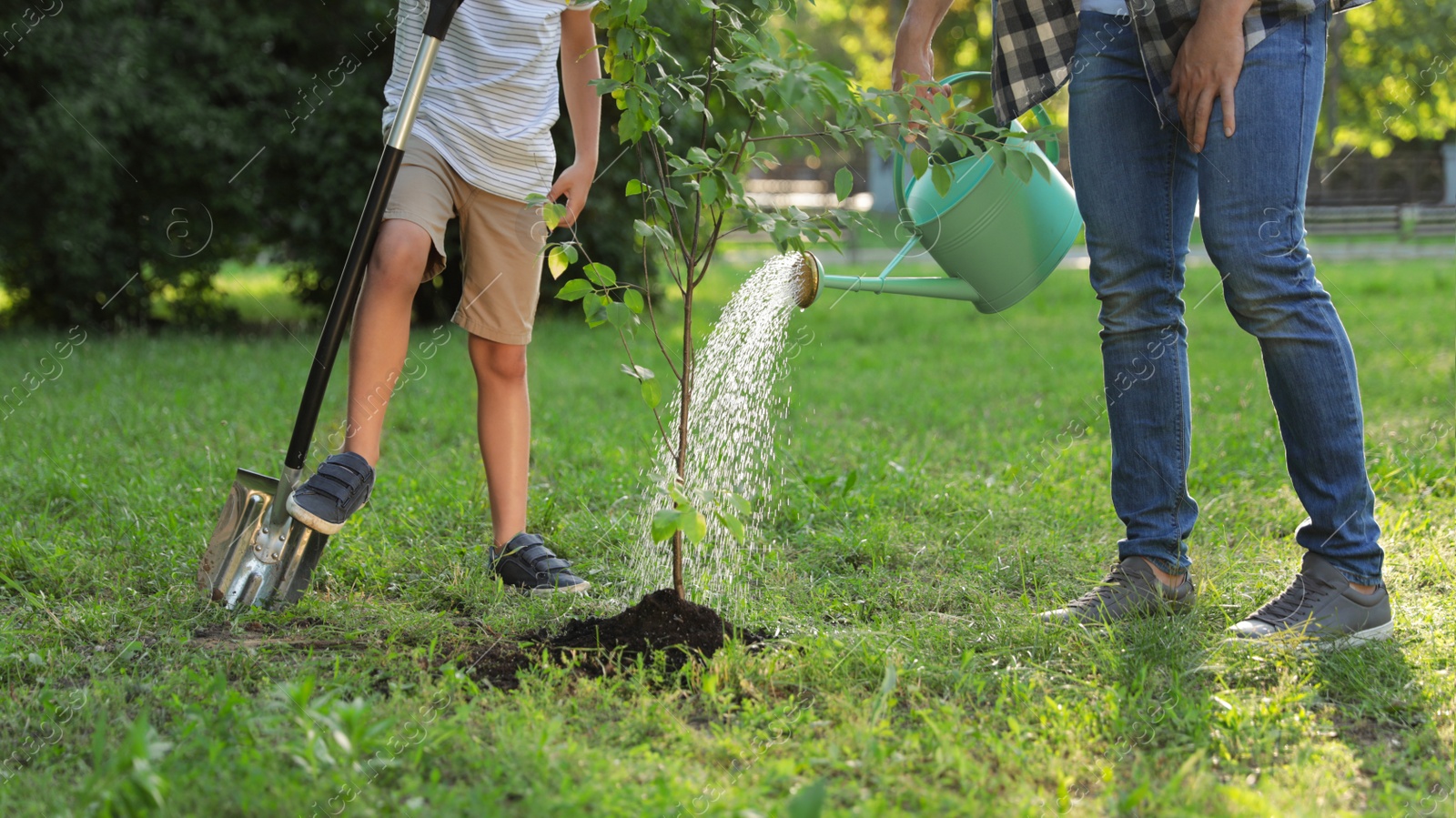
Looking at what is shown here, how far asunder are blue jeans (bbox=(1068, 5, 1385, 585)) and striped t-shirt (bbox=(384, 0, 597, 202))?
42.6 inches

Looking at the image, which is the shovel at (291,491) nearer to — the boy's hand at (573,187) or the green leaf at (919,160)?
the boy's hand at (573,187)

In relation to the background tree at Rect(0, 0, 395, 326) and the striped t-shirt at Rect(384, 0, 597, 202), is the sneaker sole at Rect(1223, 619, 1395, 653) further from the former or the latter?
the background tree at Rect(0, 0, 395, 326)

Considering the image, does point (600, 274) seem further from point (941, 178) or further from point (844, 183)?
point (941, 178)

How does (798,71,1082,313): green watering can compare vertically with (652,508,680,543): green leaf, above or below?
above

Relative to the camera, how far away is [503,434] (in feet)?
8.42

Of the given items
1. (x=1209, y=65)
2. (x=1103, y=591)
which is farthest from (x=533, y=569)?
(x=1209, y=65)

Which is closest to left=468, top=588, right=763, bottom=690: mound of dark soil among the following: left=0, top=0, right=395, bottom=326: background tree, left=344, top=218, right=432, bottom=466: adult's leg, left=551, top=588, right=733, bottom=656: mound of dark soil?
left=551, top=588, right=733, bottom=656: mound of dark soil

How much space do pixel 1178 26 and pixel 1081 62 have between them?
179mm

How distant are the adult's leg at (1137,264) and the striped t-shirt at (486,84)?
105 cm

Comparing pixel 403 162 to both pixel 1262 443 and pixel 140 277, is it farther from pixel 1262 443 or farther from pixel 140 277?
pixel 140 277

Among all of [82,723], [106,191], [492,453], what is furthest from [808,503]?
[106,191]

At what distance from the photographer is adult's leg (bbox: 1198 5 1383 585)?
197cm

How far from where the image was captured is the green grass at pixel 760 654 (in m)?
1.55

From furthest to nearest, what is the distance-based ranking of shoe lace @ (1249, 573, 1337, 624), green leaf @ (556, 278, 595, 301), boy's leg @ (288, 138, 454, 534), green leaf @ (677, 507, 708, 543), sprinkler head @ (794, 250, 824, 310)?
sprinkler head @ (794, 250, 824, 310)
boy's leg @ (288, 138, 454, 534)
shoe lace @ (1249, 573, 1337, 624)
green leaf @ (556, 278, 595, 301)
green leaf @ (677, 507, 708, 543)
